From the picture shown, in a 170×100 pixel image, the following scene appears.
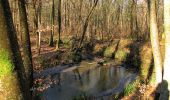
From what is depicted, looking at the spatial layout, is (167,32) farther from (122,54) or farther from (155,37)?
(122,54)

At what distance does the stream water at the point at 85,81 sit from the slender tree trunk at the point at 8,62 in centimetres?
1192

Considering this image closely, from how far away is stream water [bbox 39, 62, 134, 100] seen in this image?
55.1 ft

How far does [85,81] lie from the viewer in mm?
20297

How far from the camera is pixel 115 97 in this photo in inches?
584

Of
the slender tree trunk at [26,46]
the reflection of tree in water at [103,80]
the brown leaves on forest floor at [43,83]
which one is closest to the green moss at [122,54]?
the reflection of tree in water at [103,80]

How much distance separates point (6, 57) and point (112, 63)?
2391cm

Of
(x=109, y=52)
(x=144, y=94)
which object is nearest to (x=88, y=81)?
(x=144, y=94)

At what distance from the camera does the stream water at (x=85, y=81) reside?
16.8m

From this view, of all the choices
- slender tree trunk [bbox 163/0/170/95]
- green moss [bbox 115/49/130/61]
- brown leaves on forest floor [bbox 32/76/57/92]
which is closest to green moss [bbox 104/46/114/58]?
green moss [bbox 115/49/130/61]

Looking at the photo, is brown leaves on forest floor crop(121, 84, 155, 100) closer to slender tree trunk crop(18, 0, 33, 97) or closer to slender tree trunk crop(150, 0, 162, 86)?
Result: slender tree trunk crop(150, 0, 162, 86)

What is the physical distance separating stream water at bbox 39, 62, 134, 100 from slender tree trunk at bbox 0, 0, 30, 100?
39.1 feet

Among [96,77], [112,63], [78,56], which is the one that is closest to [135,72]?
[96,77]

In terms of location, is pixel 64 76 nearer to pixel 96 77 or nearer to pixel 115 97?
pixel 96 77

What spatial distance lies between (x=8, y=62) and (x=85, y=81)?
55.3 ft
